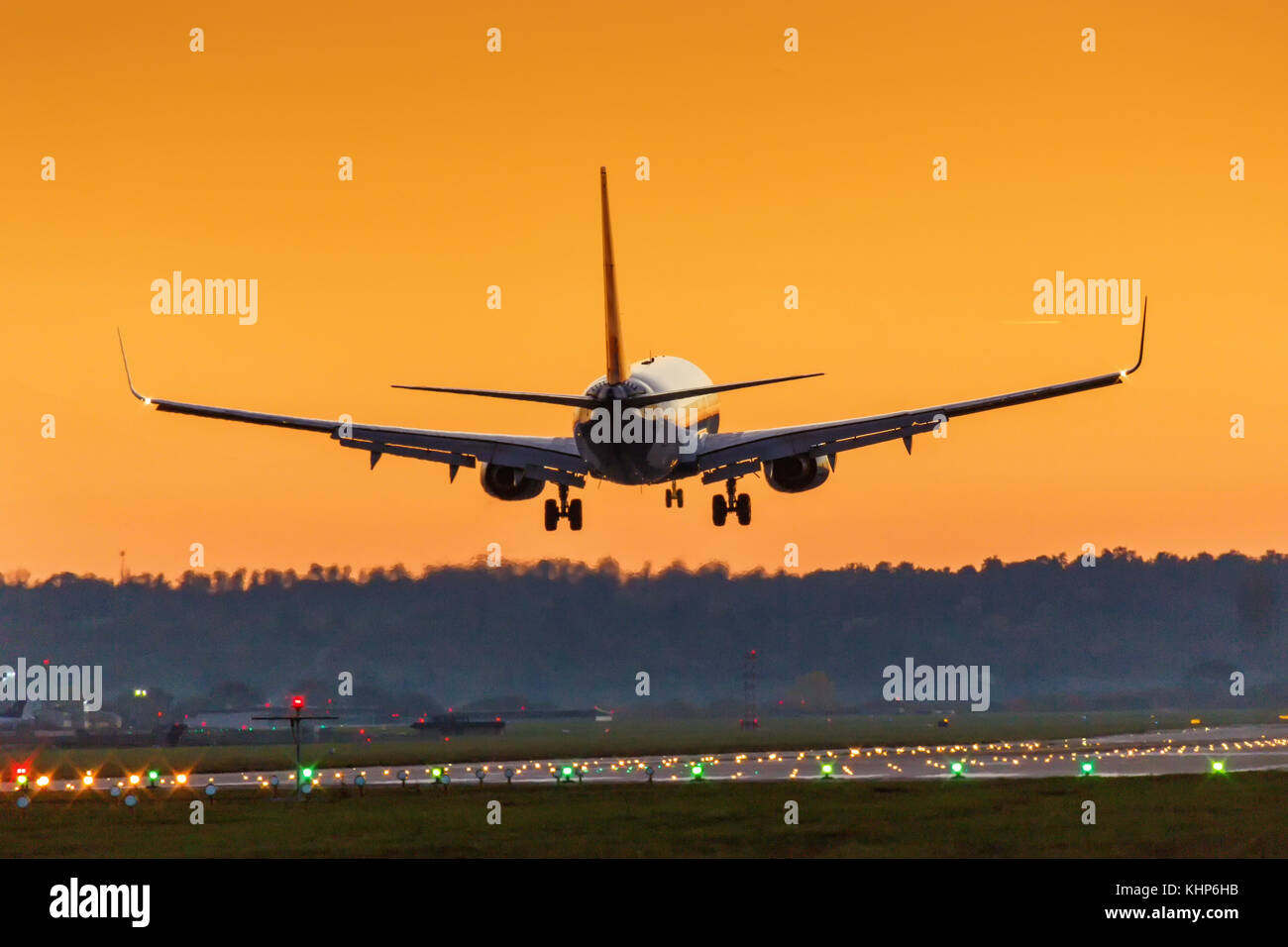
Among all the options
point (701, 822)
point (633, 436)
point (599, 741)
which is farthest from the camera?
point (599, 741)

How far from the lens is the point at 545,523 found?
65.7m

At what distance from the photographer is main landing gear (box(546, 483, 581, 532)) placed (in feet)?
214

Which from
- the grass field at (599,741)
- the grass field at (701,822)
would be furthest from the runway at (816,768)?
the grass field at (599,741)

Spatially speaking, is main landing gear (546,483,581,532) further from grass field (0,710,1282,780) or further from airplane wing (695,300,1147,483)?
grass field (0,710,1282,780)

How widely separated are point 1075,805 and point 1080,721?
9128 centimetres

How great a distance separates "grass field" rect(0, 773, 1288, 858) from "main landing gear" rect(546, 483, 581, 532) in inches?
399

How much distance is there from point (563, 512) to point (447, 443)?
550 centimetres

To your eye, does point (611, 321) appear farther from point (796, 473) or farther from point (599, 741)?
point (599, 741)

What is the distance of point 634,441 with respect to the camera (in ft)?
189

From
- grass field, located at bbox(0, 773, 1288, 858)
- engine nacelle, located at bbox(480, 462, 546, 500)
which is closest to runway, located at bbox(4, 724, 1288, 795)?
grass field, located at bbox(0, 773, 1288, 858)

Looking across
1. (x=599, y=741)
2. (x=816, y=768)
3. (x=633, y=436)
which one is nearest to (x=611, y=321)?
(x=633, y=436)

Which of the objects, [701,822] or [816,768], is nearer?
[701,822]

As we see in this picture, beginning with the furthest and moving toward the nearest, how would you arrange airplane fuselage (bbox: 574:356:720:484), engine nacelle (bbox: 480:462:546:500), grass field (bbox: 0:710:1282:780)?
grass field (bbox: 0:710:1282:780) < engine nacelle (bbox: 480:462:546:500) < airplane fuselage (bbox: 574:356:720:484)

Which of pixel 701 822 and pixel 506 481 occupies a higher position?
pixel 506 481
